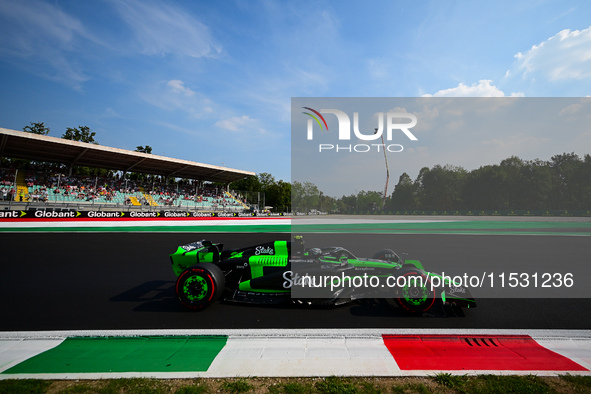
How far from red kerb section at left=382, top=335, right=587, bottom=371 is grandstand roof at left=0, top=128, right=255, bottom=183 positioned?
2874 centimetres

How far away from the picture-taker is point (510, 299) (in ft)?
15.3

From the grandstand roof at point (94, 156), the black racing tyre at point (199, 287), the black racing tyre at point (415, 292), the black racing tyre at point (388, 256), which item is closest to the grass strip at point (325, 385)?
the black racing tyre at point (415, 292)

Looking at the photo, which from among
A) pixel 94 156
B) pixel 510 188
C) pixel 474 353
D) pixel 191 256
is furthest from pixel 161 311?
pixel 94 156

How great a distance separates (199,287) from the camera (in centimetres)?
410

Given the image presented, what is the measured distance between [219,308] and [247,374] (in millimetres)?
Result: 1745

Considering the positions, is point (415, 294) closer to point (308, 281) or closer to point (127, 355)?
point (308, 281)

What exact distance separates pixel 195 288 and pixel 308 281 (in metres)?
1.60

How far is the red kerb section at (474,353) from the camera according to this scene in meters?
2.72

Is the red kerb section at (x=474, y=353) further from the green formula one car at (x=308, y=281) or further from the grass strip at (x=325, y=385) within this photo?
the green formula one car at (x=308, y=281)

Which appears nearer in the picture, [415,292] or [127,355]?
[127,355]

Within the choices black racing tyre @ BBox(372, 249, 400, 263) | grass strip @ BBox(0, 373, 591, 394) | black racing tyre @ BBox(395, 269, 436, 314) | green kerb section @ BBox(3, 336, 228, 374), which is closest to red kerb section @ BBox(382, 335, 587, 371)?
grass strip @ BBox(0, 373, 591, 394)

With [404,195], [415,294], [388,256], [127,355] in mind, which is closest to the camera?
[127,355]

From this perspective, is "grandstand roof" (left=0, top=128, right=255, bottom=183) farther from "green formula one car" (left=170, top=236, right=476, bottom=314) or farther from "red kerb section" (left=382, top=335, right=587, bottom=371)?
"red kerb section" (left=382, top=335, right=587, bottom=371)

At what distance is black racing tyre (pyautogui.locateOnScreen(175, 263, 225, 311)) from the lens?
13.3ft
